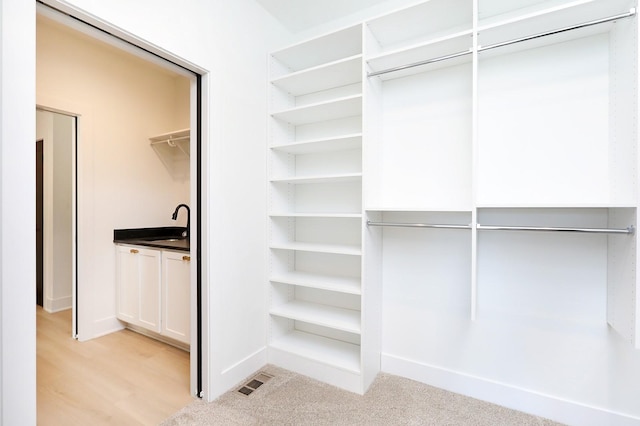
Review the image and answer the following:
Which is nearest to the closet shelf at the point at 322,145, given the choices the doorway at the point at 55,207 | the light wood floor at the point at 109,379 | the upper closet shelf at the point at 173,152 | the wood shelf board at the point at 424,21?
the wood shelf board at the point at 424,21

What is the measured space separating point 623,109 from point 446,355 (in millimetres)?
1688

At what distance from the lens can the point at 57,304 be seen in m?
3.47

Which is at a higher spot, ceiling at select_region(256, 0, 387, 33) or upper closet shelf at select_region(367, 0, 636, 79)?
ceiling at select_region(256, 0, 387, 33)

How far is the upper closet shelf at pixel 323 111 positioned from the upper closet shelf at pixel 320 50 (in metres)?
0.36

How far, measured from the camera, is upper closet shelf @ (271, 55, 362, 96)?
2143 mm

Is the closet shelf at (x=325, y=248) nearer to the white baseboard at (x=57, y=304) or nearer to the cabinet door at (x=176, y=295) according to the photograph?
the cabinet door at (x=176, y=295)

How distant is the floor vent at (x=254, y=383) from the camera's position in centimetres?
207

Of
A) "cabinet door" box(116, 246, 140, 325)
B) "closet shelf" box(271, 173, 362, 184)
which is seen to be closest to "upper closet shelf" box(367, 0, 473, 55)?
"closet shelf" box(271, 173, 362, 184)

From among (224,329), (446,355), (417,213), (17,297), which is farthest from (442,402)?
(17,297)

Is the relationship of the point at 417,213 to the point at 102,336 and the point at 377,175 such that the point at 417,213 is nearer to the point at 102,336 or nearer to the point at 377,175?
the point at 377,175

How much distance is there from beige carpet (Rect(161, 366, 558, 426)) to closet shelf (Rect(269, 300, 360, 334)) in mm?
408

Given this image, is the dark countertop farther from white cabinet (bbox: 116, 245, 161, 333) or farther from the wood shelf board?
the wood shelf board

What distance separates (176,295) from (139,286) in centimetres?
52

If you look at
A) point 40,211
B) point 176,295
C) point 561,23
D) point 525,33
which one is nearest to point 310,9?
point 525,33
